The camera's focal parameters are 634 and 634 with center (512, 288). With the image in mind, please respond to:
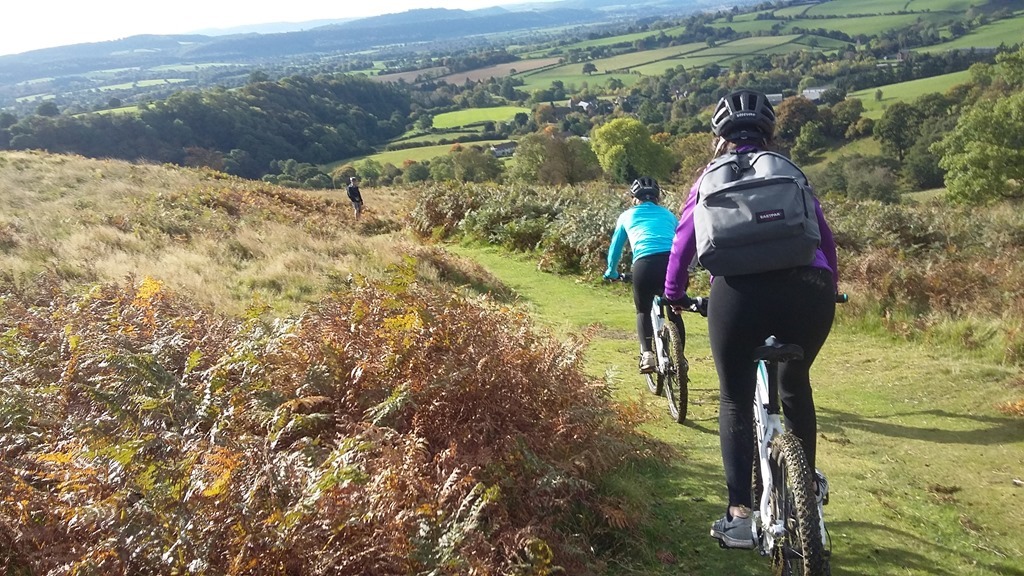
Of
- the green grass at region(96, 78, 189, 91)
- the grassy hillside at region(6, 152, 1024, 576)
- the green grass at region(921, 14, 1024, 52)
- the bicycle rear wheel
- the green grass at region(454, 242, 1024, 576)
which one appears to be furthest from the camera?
the green grass at region(96, 78, 189, 91)

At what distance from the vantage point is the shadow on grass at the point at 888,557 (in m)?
3.32

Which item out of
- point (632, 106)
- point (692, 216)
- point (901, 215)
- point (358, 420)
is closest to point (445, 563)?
point (358, 420)

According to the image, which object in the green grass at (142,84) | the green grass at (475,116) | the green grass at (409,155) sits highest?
the green grass at (142,84)

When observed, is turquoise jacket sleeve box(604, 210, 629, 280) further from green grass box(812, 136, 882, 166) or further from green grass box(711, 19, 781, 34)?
green grass box(711, 19, 781, 34)

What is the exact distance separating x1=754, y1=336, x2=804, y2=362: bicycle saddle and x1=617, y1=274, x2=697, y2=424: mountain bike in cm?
247

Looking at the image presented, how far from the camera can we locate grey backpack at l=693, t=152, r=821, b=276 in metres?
2.58

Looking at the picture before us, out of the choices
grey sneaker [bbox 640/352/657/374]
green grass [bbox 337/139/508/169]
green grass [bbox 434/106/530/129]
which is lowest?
green grass [bbox 337/139/508/169]

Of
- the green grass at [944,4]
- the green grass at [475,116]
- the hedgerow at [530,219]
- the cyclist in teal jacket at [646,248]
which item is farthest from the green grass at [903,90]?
the cyclist in teal jacket at [646,248]

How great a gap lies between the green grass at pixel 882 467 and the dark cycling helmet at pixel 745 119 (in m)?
2.13

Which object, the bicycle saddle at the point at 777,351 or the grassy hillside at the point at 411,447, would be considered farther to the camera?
the grassy hillside at the point at 411,447

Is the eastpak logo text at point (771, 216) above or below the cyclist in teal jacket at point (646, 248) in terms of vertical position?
above

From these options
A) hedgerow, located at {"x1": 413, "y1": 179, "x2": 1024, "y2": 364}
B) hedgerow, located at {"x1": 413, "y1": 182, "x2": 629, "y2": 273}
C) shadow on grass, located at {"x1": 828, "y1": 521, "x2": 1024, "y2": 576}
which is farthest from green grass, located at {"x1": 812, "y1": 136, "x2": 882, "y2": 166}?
shadow on grass, located at {"x1": 828, "y1": 521, "x2": 1024, "y2": 576}

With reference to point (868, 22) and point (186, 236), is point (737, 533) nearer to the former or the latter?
point (186, 236)

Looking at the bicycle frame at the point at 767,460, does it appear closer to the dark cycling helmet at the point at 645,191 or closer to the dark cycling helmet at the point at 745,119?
the dark cycling helmet at the point at 745,119
